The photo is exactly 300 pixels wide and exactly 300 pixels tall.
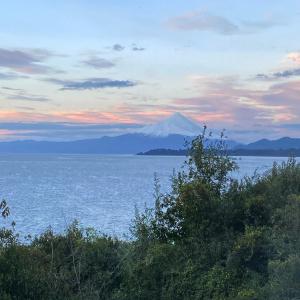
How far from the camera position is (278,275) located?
8.83 m

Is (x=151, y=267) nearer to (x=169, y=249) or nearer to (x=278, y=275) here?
(x=169, y=249)

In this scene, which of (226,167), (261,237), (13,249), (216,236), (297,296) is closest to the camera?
(297,296)

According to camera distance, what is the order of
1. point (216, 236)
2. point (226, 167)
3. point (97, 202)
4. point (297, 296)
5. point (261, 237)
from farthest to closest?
point (97, 202), point (226, 167), point (216, 236), point (261, 237), point (297, 296)

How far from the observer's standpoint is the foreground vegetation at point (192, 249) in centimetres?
909

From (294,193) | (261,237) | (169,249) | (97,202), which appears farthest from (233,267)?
(97,202)

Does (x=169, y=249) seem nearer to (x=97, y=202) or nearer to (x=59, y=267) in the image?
(x=59, y=267)

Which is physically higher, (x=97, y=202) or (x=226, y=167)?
(x=226, y=167)

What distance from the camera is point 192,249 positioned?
35.8ft

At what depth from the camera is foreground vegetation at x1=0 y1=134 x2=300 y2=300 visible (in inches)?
358

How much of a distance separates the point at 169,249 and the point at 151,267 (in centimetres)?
62

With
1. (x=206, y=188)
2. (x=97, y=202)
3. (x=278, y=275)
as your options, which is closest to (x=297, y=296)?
(x=278, y=275)

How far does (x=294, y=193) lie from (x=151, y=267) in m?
3.44

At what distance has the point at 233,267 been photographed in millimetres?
9938

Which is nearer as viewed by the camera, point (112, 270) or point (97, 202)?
point (112, 270)
